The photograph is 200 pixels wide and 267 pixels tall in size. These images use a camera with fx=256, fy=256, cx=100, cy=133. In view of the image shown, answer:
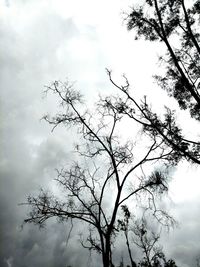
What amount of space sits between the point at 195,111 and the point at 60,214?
8371mm

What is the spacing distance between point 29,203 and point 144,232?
20126 millimetres

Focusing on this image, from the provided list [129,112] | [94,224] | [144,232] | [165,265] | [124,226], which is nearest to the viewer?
[129,112]

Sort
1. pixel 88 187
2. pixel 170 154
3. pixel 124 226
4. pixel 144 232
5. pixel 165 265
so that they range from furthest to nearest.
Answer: pixel 165 265 → pixel 144 232 → pixel 124 226 → pixel 88 187 → pixel 170 154

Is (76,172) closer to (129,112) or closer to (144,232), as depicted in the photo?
(129,112)

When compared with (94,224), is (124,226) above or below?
above

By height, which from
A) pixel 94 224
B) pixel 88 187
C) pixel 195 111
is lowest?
pixel 94 224

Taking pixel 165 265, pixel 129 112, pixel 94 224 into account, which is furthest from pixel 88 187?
pixel 165 265

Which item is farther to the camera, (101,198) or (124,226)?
(124,226)

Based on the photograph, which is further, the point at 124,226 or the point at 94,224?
the point at 124,226

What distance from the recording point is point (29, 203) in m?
13.2

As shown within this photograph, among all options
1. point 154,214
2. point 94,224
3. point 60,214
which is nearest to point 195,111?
point 154,214

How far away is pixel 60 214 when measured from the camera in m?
13.3

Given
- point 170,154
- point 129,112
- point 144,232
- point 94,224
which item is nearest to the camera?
point 129,112

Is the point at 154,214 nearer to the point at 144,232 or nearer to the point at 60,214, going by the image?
the point at 60,214
